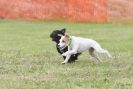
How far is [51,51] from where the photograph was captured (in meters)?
15.0

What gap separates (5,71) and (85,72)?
4.91 ft

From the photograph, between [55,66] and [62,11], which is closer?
[55,66]

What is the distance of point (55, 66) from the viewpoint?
11570 millimetres

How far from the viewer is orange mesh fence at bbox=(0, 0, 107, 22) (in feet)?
92.3

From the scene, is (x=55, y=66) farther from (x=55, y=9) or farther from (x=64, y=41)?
(x=55, y=9)

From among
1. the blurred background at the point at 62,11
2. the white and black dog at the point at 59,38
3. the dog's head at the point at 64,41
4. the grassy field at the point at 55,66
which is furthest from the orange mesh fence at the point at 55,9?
the dog's head at the point at 64,41

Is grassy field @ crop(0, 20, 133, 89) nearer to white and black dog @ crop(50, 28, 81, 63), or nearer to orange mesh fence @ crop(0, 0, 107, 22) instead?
white and black dog @ crop(50, 28, 81, 63)

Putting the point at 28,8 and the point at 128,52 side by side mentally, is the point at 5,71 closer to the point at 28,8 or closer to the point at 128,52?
the point at 128,52

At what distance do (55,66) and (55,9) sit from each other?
17.2 m

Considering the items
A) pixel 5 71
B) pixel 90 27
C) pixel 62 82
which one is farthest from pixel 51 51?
pixel 90 27

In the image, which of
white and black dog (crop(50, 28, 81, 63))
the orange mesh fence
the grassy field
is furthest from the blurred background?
white and black dog (crop(50, 28, 81, 63))

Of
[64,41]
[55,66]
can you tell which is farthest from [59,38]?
[55,66]

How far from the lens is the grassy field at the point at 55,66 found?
365 inches

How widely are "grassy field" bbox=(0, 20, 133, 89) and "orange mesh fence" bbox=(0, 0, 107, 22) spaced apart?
21.6ft
